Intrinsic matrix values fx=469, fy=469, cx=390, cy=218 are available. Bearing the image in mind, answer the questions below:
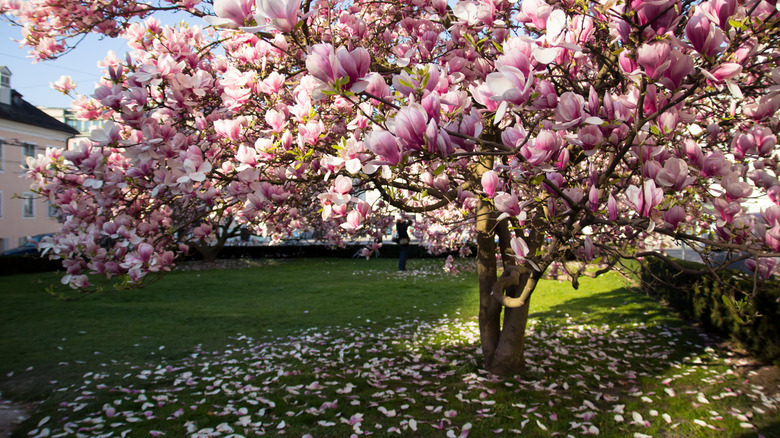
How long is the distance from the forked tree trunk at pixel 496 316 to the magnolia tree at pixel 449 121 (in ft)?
2.24

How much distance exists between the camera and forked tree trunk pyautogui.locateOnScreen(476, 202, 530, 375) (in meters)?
5.11

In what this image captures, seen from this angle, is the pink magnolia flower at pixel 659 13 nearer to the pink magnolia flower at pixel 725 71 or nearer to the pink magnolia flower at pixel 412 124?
the pink magnolia flower at pixel 725 71

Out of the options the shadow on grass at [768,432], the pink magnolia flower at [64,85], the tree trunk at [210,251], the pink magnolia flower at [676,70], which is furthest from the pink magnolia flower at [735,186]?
the tree trunk at [210,251]

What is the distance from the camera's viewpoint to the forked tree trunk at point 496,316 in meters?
5.11

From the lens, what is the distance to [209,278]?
15258 mm

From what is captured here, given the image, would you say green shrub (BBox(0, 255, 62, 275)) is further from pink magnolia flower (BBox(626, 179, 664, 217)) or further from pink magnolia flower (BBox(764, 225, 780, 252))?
pink magnolia flower (BBox(764, 225, 780, 252))

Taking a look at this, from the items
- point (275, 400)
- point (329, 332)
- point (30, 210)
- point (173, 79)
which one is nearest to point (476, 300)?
point (329, 332)

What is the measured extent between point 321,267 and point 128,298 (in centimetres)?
866

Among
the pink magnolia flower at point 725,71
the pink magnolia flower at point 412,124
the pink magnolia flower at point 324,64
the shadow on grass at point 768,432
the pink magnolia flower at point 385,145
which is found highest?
the pink magnolia flower at point 324,64

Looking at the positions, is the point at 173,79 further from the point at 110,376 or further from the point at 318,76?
the point at 110,376

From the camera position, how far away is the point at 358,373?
5.48 meters

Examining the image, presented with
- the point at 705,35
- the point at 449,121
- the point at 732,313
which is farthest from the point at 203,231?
the point at 732,313

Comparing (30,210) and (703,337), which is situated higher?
(30,210)

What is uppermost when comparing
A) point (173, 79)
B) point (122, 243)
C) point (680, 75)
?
point (173, 79)
